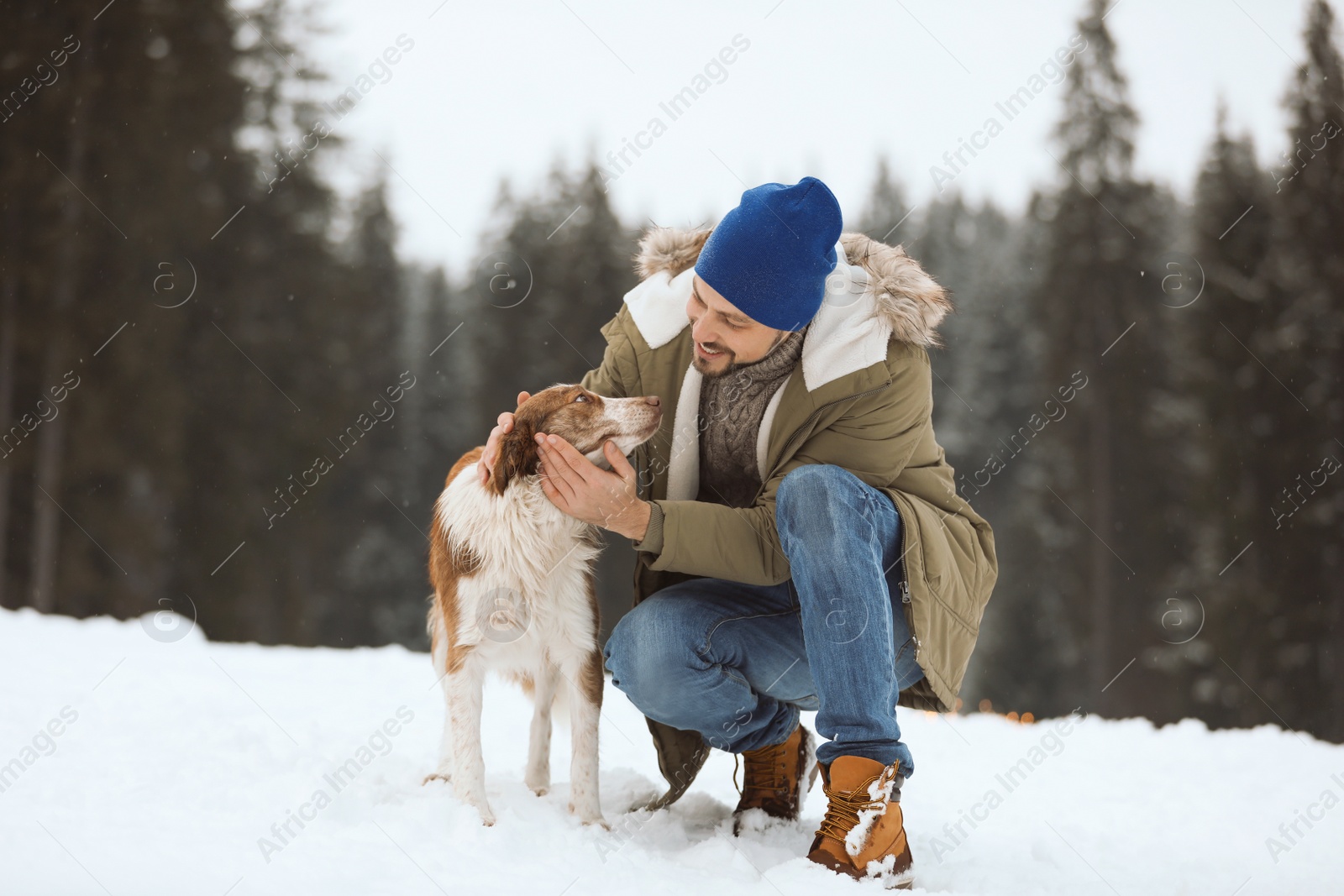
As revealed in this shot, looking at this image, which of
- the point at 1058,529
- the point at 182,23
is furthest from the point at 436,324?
the point at 1058,529

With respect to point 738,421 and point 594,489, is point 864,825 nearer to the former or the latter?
point 594,489

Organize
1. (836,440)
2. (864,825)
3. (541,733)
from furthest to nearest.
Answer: (541,733)
(836,440)
(864,825)

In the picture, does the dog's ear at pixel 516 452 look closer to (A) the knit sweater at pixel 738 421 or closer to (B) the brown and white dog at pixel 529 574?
(B) the brown and white dog at pixel 529 574

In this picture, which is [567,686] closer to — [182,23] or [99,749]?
[99,749]

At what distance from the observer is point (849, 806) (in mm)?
2656

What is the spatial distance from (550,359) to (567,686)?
1672cm

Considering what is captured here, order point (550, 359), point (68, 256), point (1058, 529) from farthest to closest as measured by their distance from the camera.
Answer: point (550, 359) → point (1058, 529) → point (68, 256)

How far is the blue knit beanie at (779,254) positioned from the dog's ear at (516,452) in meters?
0.77

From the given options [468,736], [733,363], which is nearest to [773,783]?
[468,736]

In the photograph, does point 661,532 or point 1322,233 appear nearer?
point 661,532

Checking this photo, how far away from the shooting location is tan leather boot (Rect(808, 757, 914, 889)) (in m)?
2.62

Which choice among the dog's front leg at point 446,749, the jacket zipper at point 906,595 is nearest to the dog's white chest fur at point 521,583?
the dog's front leg at point 446,749

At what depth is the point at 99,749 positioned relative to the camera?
3.26 m

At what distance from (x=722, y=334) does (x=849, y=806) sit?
1418 millimetres
